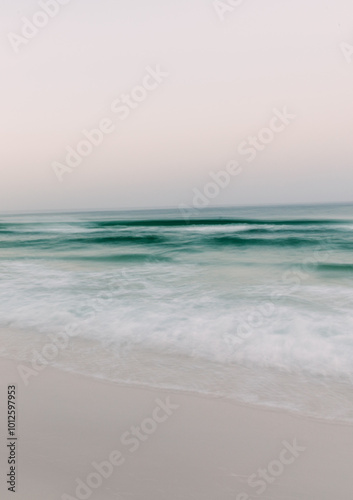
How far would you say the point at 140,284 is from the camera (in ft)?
32.0

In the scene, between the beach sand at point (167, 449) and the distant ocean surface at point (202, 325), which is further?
the distant ocean surface at point (202, 325)

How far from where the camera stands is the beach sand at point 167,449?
260 cm

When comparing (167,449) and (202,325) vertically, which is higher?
(167,449)

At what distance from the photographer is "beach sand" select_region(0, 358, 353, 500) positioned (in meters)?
2.60

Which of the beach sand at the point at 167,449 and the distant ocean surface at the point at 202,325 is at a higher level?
the beach sand at the point at 167,449

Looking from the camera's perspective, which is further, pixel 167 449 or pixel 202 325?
pixel 202 325

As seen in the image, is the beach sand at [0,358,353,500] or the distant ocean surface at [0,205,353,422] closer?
the beach sand at [0,358,353,500]

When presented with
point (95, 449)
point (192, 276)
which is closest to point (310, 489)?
point (95, 449)

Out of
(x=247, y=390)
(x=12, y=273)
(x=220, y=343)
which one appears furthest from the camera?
(x=12, y=273)

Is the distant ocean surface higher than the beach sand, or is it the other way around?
the beach sand

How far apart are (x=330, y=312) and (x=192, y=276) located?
4649 mm

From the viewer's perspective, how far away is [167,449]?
9.88ft

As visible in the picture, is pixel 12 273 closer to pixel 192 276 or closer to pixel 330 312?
pixel 192 276

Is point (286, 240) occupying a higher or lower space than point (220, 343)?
lower
